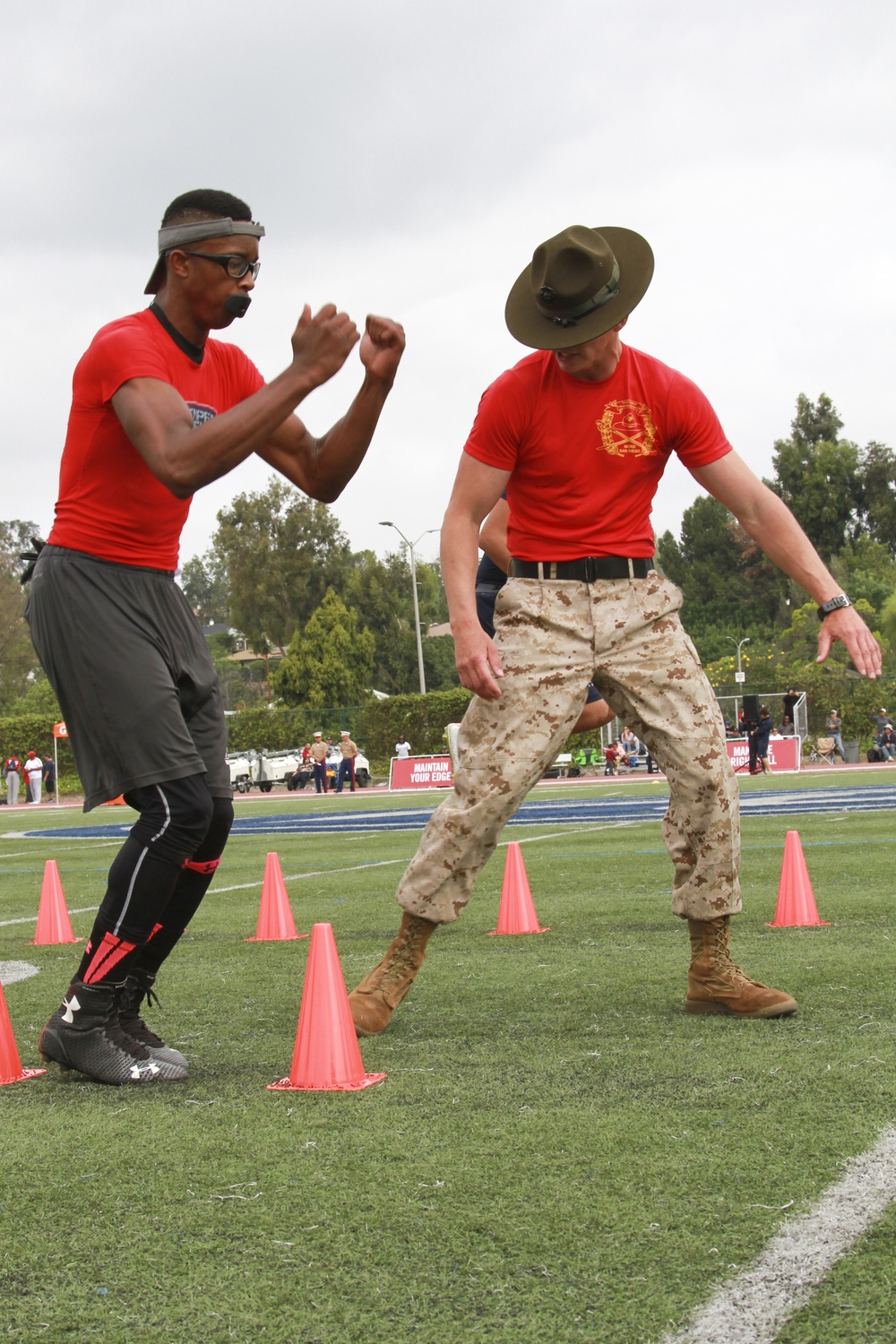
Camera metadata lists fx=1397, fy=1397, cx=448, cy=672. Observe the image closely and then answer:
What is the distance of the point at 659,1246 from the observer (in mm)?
2125

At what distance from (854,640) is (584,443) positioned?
100 cm

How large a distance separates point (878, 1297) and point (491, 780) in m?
2.32

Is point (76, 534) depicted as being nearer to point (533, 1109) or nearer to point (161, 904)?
point (161, 904)

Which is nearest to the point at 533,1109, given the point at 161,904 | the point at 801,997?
the point at 161,904

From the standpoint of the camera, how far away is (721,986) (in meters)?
4.08

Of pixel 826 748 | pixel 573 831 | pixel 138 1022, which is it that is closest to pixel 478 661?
pixel 138 1022

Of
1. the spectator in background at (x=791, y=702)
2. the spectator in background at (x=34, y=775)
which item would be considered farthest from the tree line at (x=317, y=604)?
the spectator in background at (x=791, y=702)

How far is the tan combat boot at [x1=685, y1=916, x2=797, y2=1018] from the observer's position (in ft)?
13.0

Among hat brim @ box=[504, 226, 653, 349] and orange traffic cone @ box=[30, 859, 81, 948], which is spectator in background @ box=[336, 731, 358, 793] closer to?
orange traffic cone @ box=[30, 859, 81, 948]

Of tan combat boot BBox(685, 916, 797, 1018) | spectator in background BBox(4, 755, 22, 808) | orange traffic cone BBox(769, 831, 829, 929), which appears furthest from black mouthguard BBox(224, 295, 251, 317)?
spectator in background BBox(4, 755, 22, 808)

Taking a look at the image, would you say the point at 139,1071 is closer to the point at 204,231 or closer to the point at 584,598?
the point at 584,598

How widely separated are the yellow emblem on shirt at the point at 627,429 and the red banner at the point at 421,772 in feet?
87.3

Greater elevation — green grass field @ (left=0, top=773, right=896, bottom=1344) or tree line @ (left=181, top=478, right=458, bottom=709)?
tree line @ (left=181, top=478, right=458, bottom=709)

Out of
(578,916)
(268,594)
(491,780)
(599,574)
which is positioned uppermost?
(268,594)
